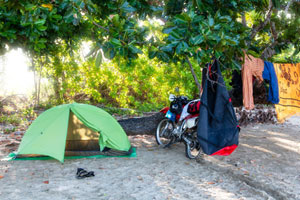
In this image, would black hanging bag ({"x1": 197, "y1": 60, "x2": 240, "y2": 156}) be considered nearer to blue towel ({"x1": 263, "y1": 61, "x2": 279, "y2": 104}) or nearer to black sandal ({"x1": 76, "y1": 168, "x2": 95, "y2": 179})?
blue towel ({"x1": 263, "y1": 61, "x2": 279, "y2": 104})

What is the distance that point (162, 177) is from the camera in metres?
3.84

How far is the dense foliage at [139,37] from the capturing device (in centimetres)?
293

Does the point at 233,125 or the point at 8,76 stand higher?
the point at 8,76

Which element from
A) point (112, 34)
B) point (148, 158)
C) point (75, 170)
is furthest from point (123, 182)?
point (112, 34)

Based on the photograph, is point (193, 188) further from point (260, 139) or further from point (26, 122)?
point (26, 122)

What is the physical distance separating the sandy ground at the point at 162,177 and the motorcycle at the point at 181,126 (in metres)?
0.23

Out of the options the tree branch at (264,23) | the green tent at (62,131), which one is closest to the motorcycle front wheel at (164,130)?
the green tent at (62,131)

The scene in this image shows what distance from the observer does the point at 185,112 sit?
496 cm

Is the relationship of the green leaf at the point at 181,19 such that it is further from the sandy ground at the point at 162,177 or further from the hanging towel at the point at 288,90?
the hanging towel at the point at 288,90

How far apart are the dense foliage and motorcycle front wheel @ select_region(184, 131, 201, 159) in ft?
4.38

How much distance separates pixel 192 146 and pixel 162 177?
1.26 metres

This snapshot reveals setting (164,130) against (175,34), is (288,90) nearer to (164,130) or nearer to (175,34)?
(164,130)

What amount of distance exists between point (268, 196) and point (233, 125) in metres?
1.05

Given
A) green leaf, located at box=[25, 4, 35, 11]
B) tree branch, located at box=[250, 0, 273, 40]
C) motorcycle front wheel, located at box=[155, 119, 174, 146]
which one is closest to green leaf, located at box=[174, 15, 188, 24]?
green leaf, located at box=[25, 4, 35, 11]
